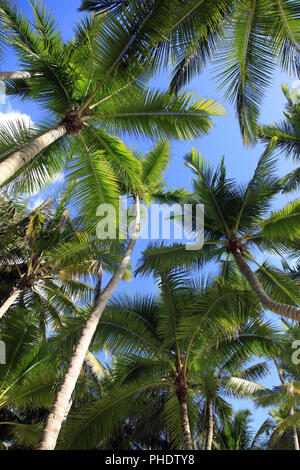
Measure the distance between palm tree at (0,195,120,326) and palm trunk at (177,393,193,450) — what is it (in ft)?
13.6

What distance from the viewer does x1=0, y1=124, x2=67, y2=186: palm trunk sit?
174 inches

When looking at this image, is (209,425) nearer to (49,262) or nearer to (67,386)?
(49,262)

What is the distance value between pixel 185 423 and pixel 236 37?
7832 mm

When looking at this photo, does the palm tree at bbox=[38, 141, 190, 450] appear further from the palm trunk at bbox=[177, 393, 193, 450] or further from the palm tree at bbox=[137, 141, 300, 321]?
the palm trunk at bbox=[177, 393, 193, 450]

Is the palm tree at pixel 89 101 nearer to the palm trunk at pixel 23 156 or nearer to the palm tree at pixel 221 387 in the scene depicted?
the palm trunk at pixel 23 156

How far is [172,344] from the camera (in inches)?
337

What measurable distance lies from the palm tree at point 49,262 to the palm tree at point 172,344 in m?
2.05

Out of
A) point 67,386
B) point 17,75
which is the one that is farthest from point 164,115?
point 67,386

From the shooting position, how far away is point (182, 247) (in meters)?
9.66

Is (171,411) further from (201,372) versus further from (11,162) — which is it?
(11,162)

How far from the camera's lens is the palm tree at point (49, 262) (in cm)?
1005

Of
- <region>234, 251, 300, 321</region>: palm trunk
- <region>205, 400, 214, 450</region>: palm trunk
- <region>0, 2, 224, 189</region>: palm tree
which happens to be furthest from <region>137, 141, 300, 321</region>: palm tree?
<region>205, 400, 214, 450</region>: palm trunk

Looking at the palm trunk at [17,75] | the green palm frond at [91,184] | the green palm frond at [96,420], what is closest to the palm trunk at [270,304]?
the green palm frond at [96,420]

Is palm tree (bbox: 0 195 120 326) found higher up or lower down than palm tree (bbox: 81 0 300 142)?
lower down
